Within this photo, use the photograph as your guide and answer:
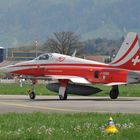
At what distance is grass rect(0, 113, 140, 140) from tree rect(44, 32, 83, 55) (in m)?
117

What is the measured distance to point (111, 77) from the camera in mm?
32188

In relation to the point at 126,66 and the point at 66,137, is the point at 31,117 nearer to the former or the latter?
the point at 66,137

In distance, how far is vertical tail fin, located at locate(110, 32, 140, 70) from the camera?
106 ft

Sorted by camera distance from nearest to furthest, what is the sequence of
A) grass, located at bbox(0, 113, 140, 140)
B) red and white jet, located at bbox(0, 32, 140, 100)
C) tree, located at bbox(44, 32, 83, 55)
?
grass, located at bbox(0, 113, 140, 140) → red and white jet, located at bbox(0, 32, 140, 100) → tree, located at bbox(44, 32, 83, 55)

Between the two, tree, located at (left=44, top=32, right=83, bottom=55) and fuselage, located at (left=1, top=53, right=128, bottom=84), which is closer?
fuselage, located at (left=1, top=53, right=128, bottom=84)

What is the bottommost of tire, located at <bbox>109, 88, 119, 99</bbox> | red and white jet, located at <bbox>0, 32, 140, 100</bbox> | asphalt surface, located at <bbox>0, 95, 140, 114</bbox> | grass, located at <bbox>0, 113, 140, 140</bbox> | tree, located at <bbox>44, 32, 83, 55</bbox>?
grass, located at <bbox>0, 113, 140, 140</bbox>

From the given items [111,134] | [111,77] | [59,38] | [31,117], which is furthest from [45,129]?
[59,38]

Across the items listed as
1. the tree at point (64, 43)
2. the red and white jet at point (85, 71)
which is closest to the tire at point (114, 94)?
the red and white jet at point (85, 71)

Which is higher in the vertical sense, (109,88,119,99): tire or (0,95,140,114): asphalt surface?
(109,88,119,99): tire

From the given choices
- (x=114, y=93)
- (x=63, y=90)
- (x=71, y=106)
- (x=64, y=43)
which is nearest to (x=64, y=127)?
(x=71, y=106)

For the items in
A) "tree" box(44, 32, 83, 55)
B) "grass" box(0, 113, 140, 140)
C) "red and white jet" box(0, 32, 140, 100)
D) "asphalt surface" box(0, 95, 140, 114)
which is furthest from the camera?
"tree" box(44, 32, 83, 55)

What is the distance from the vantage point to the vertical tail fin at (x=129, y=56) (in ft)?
106

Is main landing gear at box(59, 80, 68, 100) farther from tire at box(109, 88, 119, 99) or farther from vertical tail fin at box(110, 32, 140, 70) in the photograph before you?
tire at box(109, 88, 119, 99)

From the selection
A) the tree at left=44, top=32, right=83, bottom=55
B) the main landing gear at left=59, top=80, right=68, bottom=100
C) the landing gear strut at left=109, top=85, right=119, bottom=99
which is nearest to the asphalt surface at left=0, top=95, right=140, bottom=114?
the main landing gear at left=59, top=80, right=68, bottom=100
